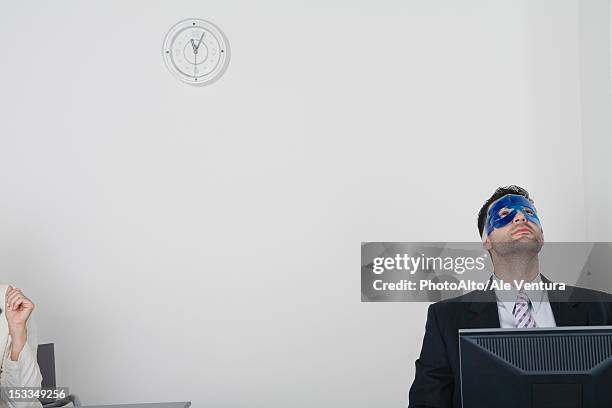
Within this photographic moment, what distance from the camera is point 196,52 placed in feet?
9.58

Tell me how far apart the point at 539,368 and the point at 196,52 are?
2101 mm

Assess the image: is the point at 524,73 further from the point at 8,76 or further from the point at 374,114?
the point at 8,76

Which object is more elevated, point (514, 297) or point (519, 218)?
point (519, 218)

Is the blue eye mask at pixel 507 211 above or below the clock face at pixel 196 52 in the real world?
below

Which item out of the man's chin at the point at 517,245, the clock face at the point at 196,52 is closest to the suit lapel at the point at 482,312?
the man's chin at the point at 517,245

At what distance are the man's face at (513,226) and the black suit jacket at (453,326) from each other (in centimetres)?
12

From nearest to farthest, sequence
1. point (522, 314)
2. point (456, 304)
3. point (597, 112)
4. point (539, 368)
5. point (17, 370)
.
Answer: point (539, 368)
point (522, 314)
point (456, 304)
point (17, 370)
point (597, 112)

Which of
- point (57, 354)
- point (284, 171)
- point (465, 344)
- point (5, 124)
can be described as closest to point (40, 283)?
point (57, 354)

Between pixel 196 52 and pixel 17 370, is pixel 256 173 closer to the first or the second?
pixel 196 52

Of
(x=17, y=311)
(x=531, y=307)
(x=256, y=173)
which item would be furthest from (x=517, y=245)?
(x=17, y=311)

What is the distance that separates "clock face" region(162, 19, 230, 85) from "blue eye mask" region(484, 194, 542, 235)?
1.41m

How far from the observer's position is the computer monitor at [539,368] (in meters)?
1.23

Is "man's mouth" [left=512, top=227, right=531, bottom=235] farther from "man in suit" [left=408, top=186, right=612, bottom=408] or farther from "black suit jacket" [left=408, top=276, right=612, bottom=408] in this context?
"black suit jacket" [left=408, top=276, right=612, bottom=408]

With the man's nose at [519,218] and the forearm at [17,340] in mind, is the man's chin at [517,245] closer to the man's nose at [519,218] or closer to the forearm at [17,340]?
the man's nose at [519,218]
